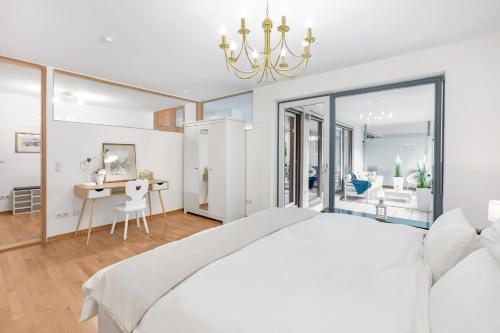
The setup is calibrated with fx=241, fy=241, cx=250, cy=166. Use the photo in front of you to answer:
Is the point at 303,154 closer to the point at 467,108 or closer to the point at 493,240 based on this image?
the point at 467,108

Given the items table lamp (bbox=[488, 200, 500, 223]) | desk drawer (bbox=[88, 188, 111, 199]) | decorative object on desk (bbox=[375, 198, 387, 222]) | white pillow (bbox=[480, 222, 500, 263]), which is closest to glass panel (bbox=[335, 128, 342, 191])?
decorative object on desk (bbox=[375, 198, 387, 222])

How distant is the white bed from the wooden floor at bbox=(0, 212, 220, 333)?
2.50ft

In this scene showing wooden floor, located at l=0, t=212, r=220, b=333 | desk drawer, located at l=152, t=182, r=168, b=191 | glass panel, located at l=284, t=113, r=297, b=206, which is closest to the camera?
wooden floor, located at l=0, t=212, r=220, b=333

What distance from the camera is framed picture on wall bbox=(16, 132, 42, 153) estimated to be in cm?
478

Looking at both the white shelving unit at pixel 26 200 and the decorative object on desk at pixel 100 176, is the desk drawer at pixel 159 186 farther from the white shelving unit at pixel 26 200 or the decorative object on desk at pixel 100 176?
the white shelving unit at pixel 26 200

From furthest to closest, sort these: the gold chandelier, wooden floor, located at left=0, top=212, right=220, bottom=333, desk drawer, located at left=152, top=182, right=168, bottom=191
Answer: desk drawer, located at left=152, top=182, right=168, bottom=191 < wooden floor, located at left=0, top=212, right=220, bottom=333 < the gold chandelier

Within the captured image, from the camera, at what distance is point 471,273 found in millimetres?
968

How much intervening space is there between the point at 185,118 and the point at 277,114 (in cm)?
210

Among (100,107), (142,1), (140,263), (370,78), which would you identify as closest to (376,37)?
(370,78)

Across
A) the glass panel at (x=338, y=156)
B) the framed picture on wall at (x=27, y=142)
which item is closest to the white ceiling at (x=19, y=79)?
the framed picture on wall at (x=27, y=142)

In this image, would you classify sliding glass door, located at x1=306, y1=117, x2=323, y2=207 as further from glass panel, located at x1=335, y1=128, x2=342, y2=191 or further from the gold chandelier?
the gold chandelier

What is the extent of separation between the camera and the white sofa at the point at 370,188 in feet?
11.2

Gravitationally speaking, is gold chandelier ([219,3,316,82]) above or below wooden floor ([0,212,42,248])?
above

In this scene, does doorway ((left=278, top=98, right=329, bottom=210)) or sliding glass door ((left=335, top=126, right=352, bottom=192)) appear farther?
doorway ((left=278, top=98, right=329, bottom=210))
